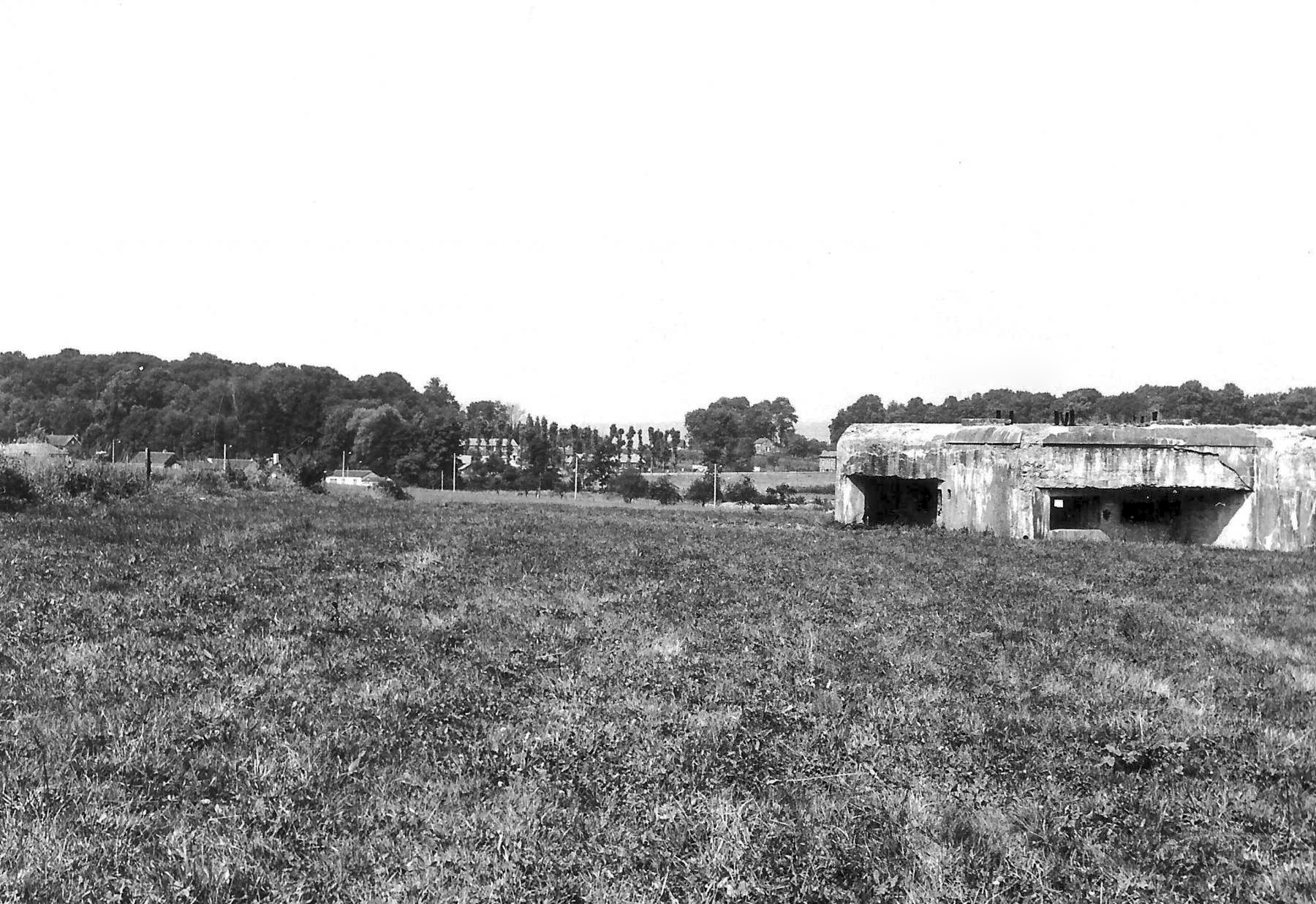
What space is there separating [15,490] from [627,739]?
772 inches

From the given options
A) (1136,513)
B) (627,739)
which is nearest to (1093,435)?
(1136,513)

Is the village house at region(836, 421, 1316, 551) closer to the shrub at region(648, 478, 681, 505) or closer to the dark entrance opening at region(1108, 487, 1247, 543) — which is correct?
the dark entrance opening at region(1108, 487, 1247, 543)

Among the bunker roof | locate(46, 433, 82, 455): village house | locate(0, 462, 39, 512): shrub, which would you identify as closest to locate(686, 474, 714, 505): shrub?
locate(46, 433, 82, 455): village house

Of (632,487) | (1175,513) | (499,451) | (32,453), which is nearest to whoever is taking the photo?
(1175,513)

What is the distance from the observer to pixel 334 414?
11794 centimetres

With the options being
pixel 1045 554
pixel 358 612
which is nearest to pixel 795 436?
A: pixel 1045 554

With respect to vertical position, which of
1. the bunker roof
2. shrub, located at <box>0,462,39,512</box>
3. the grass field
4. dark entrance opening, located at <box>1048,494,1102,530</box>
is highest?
the bunker roof

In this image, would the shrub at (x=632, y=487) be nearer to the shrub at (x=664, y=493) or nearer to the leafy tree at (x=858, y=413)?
the shrub at (x=664, y=493)

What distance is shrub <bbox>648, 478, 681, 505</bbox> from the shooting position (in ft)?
238

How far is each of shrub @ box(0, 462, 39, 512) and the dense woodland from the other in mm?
76446

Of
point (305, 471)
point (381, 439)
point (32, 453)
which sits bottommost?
point (305, 471)

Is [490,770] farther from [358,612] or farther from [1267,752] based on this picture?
[1267,752]

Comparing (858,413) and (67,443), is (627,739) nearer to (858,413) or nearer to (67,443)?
(67,443)

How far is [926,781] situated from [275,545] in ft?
42.7
